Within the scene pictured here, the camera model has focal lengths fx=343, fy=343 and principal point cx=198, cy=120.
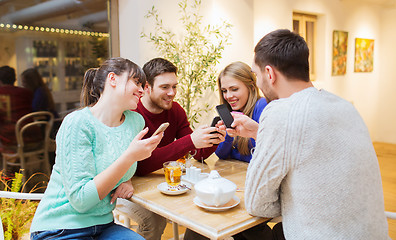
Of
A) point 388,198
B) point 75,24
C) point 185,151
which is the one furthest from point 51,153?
point 388,198

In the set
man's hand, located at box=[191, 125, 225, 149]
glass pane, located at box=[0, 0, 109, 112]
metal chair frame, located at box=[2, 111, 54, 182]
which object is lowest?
metal chair frame, located at box=[2, 111, 54, 182]

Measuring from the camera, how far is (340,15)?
6.30 meters

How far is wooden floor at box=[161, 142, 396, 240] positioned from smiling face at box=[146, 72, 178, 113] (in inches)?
50.8

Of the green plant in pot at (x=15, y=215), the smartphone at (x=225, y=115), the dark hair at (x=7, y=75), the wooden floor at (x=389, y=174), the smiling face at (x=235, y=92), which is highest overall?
the dark hair at (x=7, y=75)

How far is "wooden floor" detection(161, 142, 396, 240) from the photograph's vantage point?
3.12m

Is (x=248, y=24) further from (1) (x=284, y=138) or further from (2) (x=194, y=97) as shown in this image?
(1) (x=284, y=138)

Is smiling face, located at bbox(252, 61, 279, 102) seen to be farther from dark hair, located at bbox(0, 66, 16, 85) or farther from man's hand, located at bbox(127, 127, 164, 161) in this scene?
dark hair, located at bbox(0, 66, 16, 85)

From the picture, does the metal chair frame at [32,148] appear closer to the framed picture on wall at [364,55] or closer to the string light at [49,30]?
the string light at [49,30]

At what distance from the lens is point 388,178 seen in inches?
191

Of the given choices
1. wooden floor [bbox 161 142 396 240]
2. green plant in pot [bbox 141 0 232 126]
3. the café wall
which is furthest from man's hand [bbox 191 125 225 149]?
the café wall

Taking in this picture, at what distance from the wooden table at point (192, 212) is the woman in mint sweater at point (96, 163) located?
0.11m

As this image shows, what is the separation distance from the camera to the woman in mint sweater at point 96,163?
1.42 m

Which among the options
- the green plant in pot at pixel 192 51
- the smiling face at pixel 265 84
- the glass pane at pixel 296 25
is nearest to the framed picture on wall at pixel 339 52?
the glass pane at pixel 296 25

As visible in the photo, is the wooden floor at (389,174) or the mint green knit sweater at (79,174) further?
the wooden floor at (389,174)
